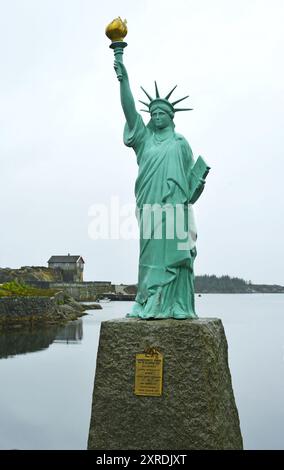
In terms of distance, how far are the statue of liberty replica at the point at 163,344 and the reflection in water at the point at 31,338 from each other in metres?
9.14

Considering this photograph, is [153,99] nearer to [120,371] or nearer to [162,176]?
[162,176]

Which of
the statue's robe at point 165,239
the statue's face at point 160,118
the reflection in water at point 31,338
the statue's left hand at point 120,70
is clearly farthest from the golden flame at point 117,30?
the reflection in water at point 31,338

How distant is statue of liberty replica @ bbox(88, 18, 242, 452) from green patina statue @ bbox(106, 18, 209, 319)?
0.04 feet

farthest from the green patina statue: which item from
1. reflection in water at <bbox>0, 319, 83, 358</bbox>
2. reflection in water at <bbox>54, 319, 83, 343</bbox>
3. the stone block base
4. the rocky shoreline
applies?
the rocky shoreline

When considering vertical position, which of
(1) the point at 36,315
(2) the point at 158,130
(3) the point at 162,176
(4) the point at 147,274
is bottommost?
(1) the point at 36,315

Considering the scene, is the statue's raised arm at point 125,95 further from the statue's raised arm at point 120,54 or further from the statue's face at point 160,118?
the statue's face at point 160,118

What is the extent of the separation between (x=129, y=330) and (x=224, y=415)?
1.25 meters

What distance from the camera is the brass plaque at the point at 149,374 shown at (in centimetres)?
515

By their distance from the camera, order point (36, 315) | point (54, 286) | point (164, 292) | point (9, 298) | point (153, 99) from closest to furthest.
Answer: point (164, 292) → point (153, 99) → point (9, 298) → point (36, 315) → point (54, 286)

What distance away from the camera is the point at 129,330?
17.6 feet

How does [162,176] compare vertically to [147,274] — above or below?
above

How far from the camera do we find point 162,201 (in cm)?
580

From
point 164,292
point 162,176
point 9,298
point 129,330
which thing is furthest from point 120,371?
point 9,298

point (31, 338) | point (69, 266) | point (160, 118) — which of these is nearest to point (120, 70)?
point (160, 118)
